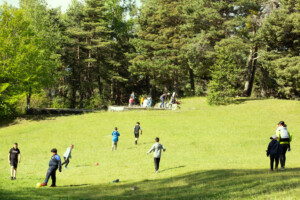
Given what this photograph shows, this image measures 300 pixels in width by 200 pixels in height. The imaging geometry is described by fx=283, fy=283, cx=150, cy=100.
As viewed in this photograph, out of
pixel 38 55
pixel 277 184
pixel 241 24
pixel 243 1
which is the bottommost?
pixel 277 184

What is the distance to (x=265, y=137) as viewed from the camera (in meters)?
24.7

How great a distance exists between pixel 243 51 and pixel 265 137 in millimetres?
22163

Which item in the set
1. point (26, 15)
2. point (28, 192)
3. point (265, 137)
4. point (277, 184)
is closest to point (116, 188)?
point (28, 192)

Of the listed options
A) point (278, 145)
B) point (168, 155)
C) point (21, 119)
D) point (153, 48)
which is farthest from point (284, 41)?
point (21, 119)

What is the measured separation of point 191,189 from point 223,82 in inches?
1241

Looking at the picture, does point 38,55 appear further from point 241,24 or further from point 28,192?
point 28,192

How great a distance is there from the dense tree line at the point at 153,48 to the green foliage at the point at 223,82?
0.14 m

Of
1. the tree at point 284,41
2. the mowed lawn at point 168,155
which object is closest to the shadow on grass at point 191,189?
the mowed lawn at point 168,155

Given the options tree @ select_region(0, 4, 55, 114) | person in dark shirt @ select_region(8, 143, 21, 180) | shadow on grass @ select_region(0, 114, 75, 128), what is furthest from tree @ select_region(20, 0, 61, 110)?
person in dark shirt @ select_region(8, 143, 21, 180)

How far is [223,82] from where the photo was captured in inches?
1603

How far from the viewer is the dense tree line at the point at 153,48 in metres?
38.6

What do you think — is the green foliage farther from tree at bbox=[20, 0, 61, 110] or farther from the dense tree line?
tree at bbox=[20, 0, 61, 110]

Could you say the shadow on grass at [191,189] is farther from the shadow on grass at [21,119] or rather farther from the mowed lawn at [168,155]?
the shadow on grass at [21,119]

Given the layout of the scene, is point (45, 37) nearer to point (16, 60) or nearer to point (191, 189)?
point (16, 60)
